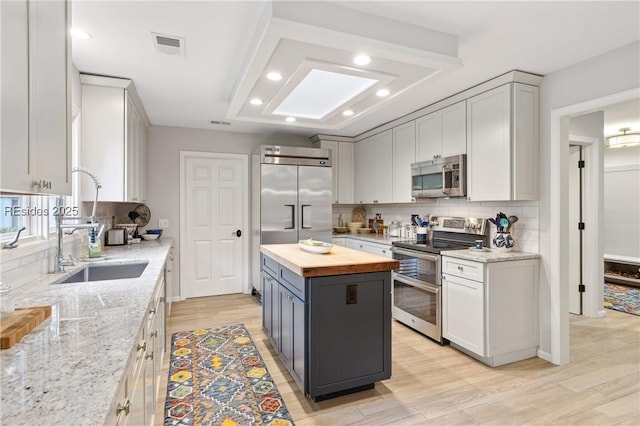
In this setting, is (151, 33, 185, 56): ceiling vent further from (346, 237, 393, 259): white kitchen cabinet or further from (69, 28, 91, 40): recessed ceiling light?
(346, 237, 393, 259): white kitchen cabinet

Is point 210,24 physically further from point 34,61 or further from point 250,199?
point 250,199

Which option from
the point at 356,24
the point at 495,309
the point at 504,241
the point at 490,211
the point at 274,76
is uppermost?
the point at 356,24

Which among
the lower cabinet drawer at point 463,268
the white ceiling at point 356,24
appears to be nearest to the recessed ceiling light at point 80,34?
the white ceiling at point 356,24

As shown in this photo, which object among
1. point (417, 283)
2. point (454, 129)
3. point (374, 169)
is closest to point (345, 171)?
point (374, 169)

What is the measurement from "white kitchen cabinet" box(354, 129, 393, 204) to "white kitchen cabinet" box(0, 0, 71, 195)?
3582mm

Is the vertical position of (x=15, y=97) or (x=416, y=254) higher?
(x=15, y=97)

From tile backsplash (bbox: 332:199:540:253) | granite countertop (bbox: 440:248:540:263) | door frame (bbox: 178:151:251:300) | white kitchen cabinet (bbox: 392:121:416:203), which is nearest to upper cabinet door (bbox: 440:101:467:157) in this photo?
white kitchen cabinet (bbox: 392:121:416:203)

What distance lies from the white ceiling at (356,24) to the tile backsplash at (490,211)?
3.94 ft

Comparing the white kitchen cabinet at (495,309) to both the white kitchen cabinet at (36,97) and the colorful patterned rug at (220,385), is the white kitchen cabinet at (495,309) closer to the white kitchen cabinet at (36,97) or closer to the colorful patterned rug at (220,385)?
A: the colorful patterned rug at (220,385)

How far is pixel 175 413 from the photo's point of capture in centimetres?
212

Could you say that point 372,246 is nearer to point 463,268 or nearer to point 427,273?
point 427,273

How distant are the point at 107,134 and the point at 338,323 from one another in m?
2.53

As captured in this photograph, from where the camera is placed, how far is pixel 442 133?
3557 mm

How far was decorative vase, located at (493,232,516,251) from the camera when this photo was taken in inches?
119
